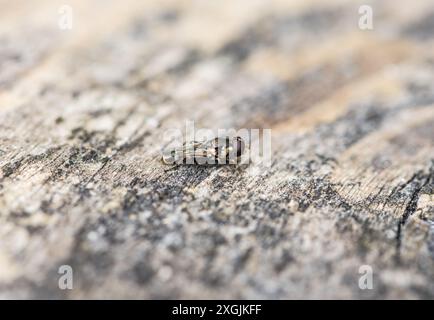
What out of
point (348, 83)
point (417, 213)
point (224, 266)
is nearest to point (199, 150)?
point (224, 266)

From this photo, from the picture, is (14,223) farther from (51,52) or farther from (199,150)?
(51,52)

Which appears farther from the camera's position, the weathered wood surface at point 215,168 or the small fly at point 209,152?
the small fly at point 209,152

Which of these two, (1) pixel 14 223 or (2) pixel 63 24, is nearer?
(1) pixel 14 223

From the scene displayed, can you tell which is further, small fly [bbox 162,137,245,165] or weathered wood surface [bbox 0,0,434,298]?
small fly [bbox 162,137,245,165]
